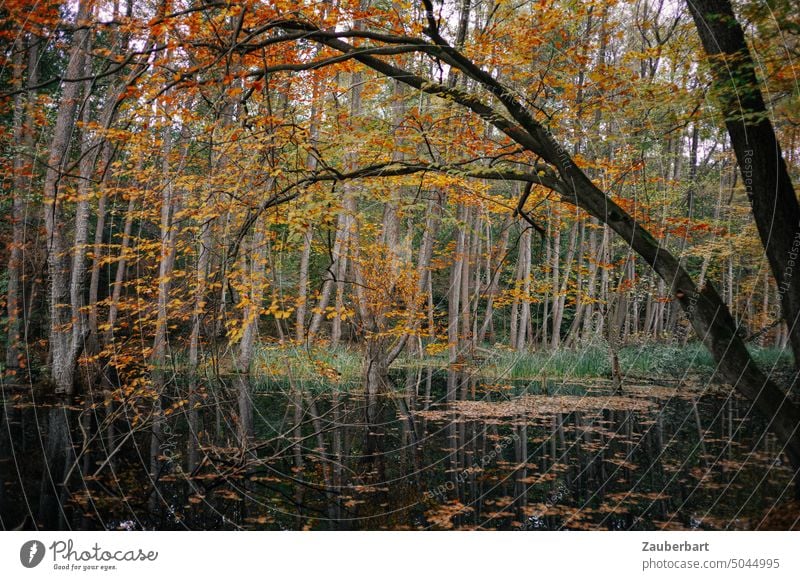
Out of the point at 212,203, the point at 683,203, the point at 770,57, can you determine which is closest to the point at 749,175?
the point at 770,57

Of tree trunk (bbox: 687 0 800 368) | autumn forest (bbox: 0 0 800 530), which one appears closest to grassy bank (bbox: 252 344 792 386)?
autumn forest (bbox: 0 0 800 530)

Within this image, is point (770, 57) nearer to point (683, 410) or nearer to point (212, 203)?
point (212, 203)

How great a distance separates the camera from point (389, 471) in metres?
5.12

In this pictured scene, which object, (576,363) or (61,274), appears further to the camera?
(576,363)

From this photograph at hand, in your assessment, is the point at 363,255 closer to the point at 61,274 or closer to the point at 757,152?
the point at 61,274

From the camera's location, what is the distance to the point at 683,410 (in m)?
8.33

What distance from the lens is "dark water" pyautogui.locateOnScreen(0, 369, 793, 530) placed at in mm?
3955

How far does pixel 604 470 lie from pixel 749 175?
3.00 m
